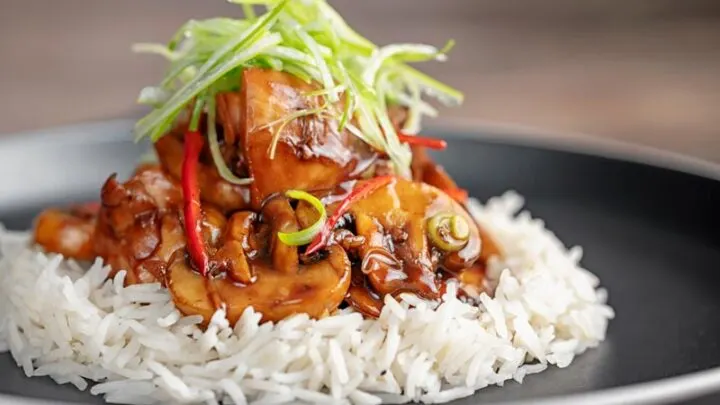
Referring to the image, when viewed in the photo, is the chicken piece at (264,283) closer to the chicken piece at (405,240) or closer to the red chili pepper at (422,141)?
the chicken piece at (405,240)

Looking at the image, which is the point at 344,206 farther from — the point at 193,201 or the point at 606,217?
the point at 606,217

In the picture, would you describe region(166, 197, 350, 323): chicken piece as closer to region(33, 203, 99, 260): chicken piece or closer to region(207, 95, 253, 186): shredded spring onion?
region(207, 95, 253, 186): shredded spring onion

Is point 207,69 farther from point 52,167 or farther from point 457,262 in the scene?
point 52,167

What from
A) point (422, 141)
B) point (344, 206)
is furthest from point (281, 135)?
point (422, 141)

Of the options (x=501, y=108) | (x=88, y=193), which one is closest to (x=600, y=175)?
(x=88, y=193)

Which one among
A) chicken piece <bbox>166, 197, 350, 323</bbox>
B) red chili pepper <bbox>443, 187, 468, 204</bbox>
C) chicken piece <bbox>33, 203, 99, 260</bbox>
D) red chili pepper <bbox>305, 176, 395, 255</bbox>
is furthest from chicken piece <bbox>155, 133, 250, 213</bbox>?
red chili pepper <bbox>443, 187, 468, 204</bbox>

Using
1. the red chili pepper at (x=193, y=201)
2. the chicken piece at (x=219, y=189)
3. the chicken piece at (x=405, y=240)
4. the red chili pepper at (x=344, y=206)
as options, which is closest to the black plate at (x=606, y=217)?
the chicken piece at (x=405, y=240)
